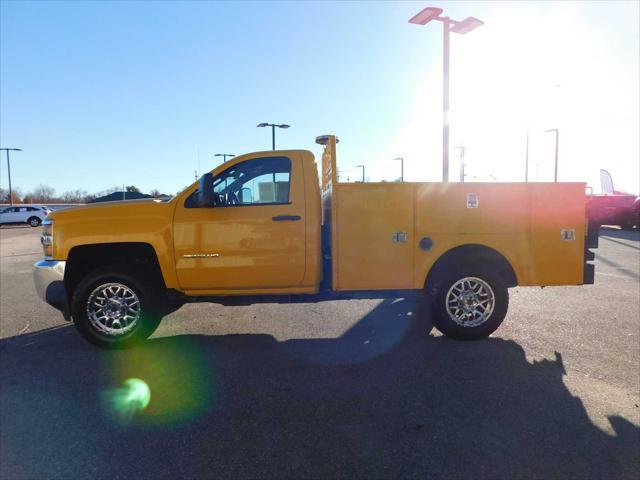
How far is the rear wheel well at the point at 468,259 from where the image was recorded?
505cm

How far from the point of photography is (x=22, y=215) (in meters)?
36.2

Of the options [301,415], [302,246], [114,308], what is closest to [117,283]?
[114,308]

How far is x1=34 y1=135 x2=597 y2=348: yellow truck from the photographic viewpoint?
16.1ft

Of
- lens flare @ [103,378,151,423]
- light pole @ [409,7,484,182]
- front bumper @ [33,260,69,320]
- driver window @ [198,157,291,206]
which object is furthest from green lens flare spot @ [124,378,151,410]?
light pole @ [409,7,484,182]

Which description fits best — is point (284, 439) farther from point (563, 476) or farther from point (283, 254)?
point (283, 254)

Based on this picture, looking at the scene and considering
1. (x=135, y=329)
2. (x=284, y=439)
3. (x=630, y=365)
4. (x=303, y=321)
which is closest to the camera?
(x=284, y=439)

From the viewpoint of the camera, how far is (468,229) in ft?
16.5

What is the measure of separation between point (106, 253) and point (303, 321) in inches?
101

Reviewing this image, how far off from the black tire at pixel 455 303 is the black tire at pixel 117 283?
3.12 meters

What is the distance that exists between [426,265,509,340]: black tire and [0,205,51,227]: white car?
38767 mm

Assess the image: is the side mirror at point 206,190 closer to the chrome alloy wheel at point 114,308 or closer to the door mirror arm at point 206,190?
the door mirror arm at point 206,190

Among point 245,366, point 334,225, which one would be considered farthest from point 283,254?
point 245,366

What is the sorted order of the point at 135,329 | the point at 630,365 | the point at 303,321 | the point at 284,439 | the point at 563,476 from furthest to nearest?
1. the point at 303,321
2. the point at 135,329
3. the point at 630,365
4. the point at 284,439
5. the point at 563,476

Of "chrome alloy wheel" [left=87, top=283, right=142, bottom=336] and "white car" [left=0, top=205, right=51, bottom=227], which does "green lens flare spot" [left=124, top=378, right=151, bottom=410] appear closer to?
"chrome alloy wheel" [left=87, top=283, right=142, bottom=336]
